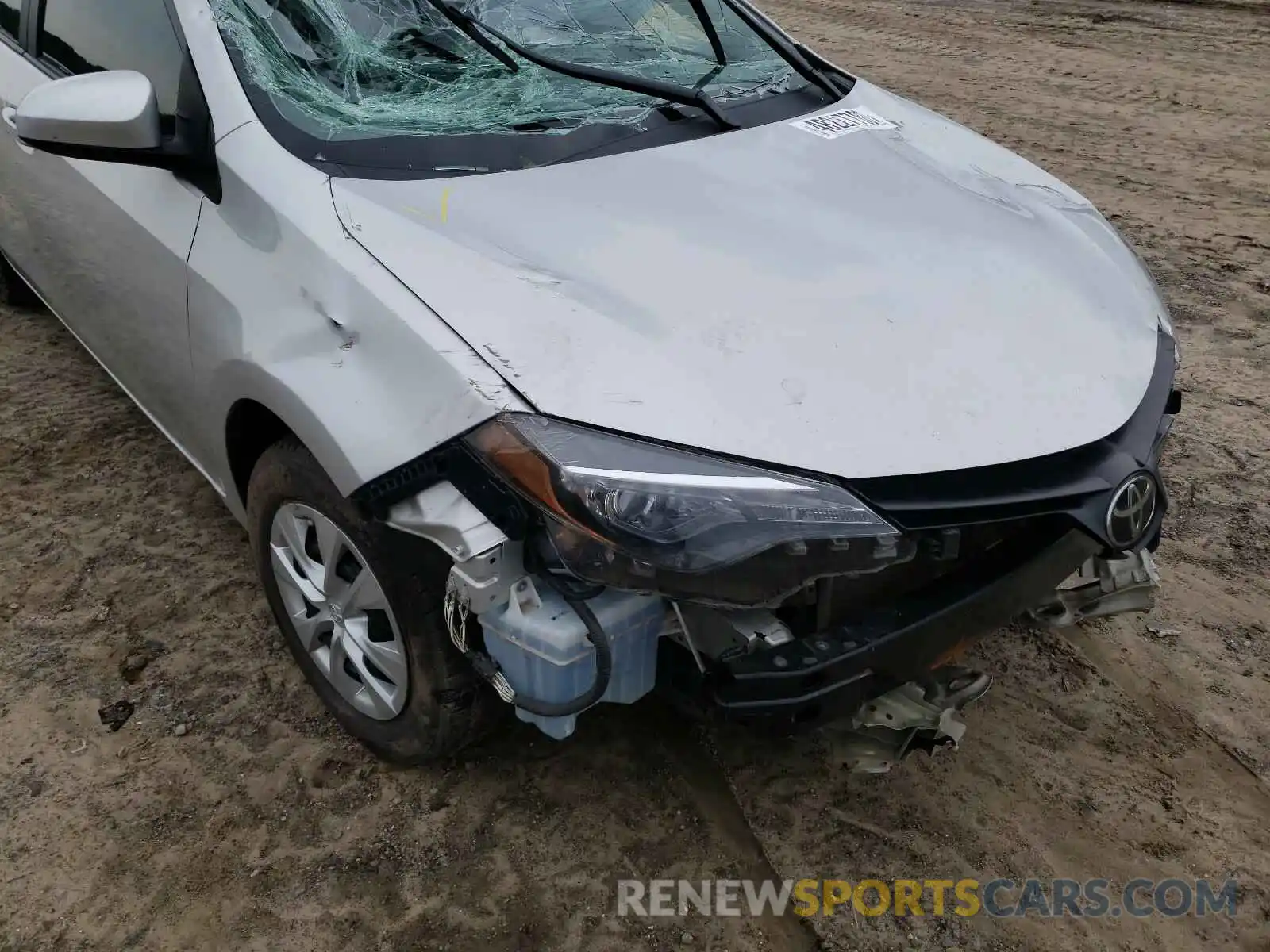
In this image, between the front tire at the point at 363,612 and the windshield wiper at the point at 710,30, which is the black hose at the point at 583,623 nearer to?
the front tire at the point at 363,612

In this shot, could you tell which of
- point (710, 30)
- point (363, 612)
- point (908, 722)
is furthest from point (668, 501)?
point (710, 30)

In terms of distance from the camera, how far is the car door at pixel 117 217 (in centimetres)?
213

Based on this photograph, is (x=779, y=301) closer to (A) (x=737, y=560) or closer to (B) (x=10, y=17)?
(A) (x=737, y=560)

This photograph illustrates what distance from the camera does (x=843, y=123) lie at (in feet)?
8.00

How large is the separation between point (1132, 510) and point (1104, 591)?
1.40ft

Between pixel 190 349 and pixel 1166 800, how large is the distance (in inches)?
94.6

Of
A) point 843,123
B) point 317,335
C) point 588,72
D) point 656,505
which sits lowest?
point 656,505

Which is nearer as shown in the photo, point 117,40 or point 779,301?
point 779,301

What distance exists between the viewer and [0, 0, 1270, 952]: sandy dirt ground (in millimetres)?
1879

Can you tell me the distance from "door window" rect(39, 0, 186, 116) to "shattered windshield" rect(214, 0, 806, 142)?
176 millimetres

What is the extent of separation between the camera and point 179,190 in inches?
81.6

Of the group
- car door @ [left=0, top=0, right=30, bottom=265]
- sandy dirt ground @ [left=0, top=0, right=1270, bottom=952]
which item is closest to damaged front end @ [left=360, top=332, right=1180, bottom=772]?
sandy dirt ground @ [left=0, top=0, right=1270, bottom=952]

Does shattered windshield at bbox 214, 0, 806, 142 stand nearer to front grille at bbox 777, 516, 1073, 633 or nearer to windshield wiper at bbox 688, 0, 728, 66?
windshield wiper at bbox 688, 0, 728, 66

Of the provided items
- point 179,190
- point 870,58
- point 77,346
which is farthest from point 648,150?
point 870,58
